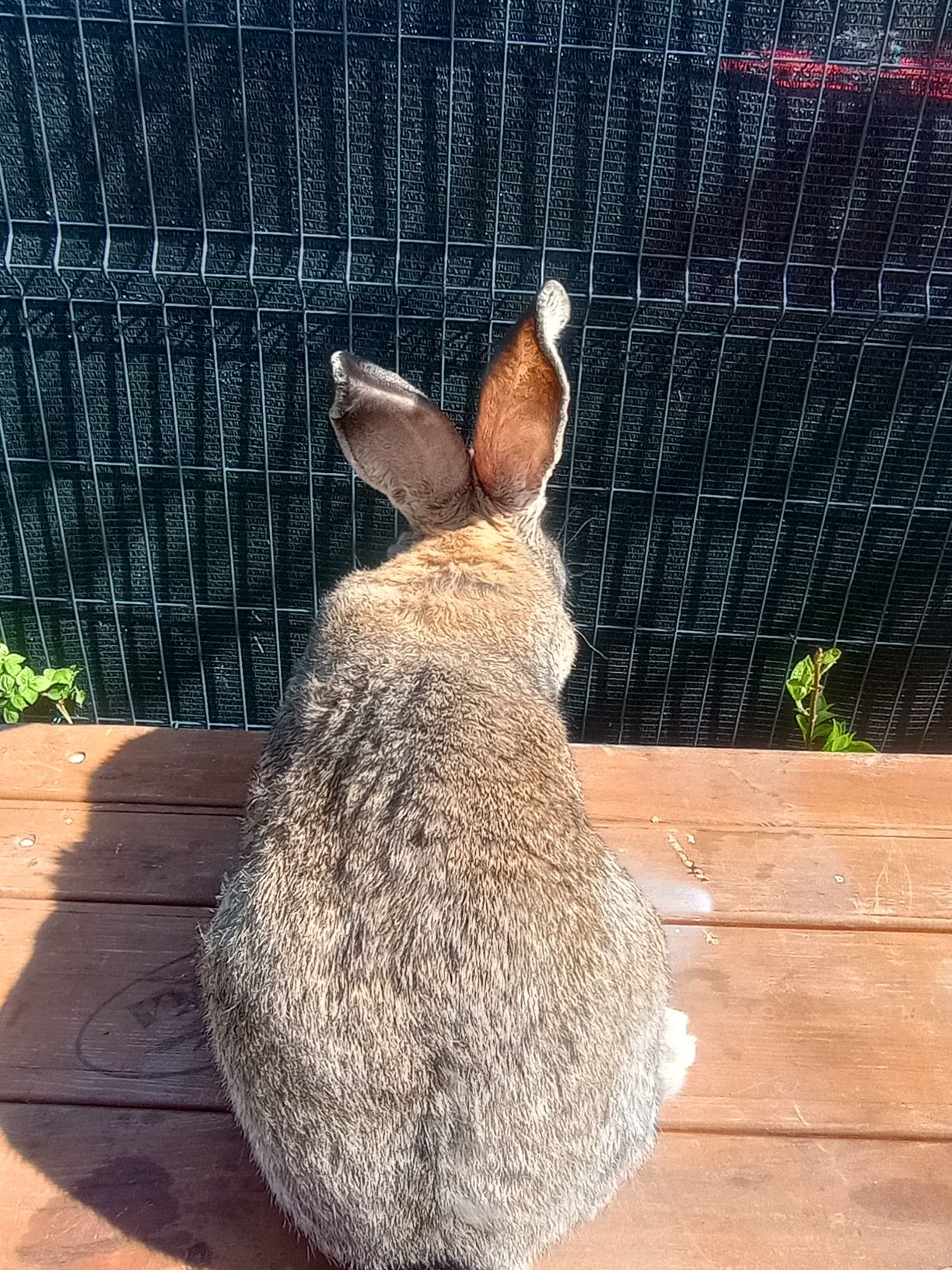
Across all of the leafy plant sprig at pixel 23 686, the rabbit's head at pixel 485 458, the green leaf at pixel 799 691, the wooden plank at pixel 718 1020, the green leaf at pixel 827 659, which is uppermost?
the rabbit's head at pixel 485 458

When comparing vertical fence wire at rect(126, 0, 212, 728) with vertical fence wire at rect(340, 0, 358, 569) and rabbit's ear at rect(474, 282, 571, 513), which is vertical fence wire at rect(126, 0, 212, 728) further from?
rabbit's ear at rect(474, 282, 571, 513)

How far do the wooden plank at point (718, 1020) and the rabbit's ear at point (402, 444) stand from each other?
112 centimetres

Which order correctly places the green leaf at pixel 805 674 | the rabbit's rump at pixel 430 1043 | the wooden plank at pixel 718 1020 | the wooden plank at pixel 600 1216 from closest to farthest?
the rabbit's rump at pixel 430 1043 < the wooden plank at pixel 600 1216 < the wooden plank at pixel 718 1020 < the green leaf at pixel 805 674

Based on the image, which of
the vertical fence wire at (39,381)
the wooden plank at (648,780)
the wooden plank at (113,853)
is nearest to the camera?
the wooden plank at (113,853)

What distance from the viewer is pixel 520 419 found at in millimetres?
2273

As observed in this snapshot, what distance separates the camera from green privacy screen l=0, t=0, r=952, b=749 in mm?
3781

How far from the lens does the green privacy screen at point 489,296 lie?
378 cm

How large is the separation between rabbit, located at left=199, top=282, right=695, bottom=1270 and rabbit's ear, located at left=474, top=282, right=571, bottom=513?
555 mm

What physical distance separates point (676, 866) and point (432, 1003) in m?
1.16

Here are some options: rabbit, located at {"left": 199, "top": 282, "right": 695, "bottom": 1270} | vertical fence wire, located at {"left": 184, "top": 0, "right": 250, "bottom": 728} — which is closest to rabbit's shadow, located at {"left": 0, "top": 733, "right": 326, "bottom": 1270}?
rabbit, located at {"left": 199, "top": 282, "right": 695, "bottom": 1270}

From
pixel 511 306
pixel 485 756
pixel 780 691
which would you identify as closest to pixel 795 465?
pixel 780 691

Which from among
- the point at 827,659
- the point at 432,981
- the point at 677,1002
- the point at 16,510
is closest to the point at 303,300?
the point at 16,510

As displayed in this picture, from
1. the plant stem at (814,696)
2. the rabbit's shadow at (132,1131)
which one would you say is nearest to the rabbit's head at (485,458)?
the rabbit's shadow at (132,1131)

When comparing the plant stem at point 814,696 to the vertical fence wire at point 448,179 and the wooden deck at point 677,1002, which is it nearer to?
the wooden deck at point 677,1002
